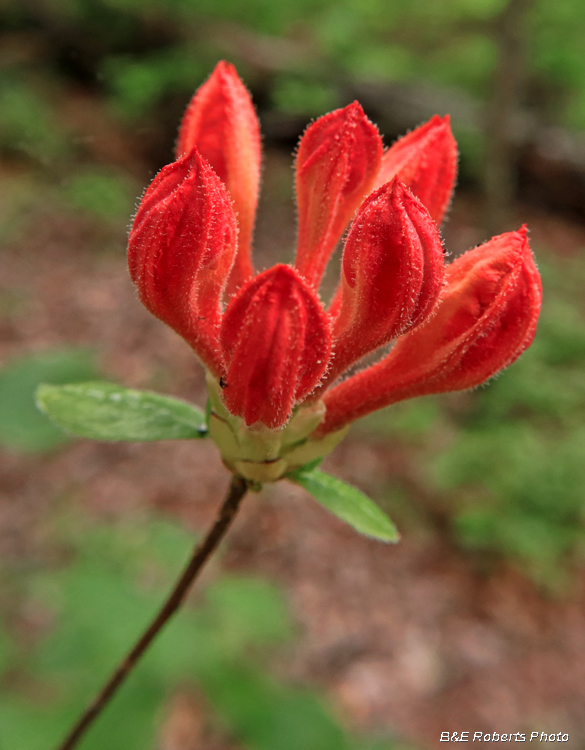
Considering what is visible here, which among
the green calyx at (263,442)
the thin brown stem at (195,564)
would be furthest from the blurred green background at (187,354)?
the green calyx at (263,442)

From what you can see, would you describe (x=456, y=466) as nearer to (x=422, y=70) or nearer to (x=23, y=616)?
(x=23, y=616)

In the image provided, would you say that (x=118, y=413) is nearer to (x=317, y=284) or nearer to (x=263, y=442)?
(x=263, y=442)

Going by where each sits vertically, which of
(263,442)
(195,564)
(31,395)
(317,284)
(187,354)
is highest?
(317,284)

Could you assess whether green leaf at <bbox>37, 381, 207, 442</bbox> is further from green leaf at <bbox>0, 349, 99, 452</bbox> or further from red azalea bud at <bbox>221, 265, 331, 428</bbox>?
green leaf at <bbox>0, 349, 99, 452</bbox>

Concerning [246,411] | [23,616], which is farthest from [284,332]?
[23,616]

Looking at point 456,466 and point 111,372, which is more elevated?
point 456,466

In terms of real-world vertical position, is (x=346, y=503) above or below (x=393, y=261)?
below

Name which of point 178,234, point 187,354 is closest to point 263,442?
point 178,234

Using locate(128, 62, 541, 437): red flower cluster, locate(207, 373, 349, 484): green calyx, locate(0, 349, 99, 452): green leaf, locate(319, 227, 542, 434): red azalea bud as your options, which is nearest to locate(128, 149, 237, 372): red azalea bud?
locate(128, 62, 541, 437): red flower cluster
